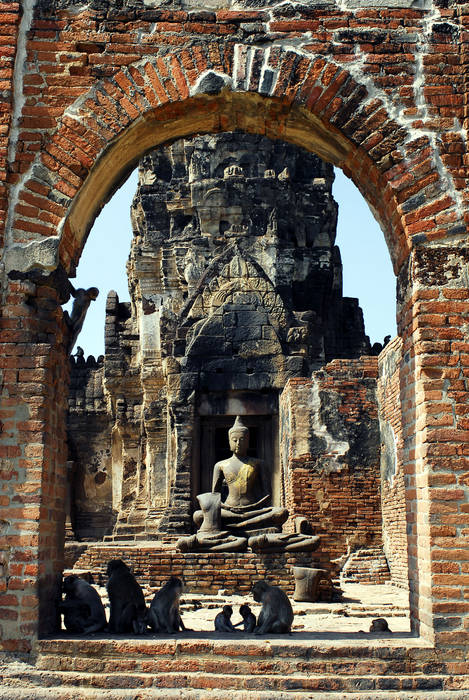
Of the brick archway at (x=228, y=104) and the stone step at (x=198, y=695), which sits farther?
the brick archway at (x=228, y=104)

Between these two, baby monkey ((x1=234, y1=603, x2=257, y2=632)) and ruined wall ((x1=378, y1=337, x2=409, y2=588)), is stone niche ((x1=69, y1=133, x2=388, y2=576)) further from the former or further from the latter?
baby monkey ((x1=234, y1=603, x2=257, y2=632))

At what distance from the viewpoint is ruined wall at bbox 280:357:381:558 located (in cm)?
1309

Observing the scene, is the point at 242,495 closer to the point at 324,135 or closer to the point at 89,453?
the point at 324,135

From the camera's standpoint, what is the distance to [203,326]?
15.0 meters

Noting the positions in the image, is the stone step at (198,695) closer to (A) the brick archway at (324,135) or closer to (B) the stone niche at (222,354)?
(A) the brick archway at (324,135)

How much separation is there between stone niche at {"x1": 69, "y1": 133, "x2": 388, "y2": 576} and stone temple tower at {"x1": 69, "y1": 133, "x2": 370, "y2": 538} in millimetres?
34

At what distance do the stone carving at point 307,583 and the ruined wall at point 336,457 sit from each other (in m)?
2.78

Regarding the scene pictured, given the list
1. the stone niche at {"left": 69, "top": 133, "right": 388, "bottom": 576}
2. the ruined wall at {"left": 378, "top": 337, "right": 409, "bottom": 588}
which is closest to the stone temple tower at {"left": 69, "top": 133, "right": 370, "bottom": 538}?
the stone niche at {"left": 69, "top": 133, "right": 388, "bottom": 576}

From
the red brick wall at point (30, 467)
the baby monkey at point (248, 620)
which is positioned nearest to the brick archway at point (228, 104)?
the red brick wall at point (30, 467)

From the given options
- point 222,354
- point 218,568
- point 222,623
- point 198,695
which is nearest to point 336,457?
point 222,354

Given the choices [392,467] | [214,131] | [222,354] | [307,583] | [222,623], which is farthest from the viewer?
[222,354]

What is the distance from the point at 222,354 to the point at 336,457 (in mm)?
3105

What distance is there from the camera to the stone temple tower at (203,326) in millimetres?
14805

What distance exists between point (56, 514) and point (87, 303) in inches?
63.1
